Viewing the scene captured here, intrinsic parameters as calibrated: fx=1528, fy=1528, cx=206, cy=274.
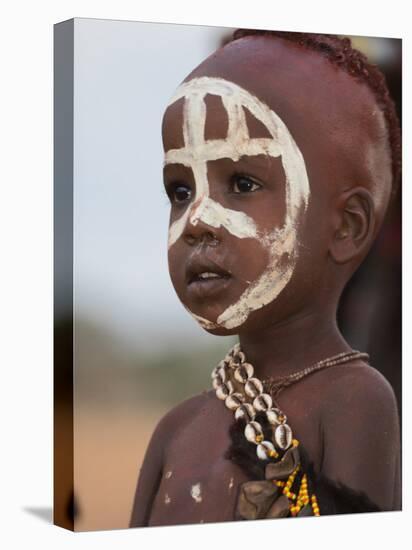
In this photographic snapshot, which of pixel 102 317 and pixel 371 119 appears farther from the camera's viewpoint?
pixel 371 119

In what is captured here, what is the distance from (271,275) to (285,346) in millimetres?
343

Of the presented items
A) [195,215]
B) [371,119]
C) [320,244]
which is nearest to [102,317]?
[195,215]

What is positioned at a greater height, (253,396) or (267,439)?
(253,396)

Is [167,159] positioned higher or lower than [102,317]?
higher

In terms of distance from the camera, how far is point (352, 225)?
6832 mm

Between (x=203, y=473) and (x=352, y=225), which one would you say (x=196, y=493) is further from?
(x=352, y=225)

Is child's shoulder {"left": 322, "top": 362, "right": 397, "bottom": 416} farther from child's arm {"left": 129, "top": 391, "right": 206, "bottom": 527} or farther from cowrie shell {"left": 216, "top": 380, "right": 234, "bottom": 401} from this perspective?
child's arm {"left": 129, "top": 391, "right": 206, "bottom": 527}

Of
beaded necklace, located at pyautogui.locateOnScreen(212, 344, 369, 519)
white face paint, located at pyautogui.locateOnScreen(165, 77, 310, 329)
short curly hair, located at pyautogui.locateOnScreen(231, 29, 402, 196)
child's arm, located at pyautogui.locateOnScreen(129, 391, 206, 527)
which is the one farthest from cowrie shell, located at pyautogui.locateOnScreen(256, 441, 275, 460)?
short curly hair, located at pyautogui.locateOnScreen(231, 29, 402, 196)

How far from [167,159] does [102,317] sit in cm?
75

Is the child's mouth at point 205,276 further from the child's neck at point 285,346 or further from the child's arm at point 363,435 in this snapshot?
the child's arm at point 363,435

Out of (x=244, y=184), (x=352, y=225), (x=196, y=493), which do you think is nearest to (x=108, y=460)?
(x=196, y=493)

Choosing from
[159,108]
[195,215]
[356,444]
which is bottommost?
[356,444]

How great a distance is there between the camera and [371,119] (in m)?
6.93

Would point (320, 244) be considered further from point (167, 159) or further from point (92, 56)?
point (92, 56)
